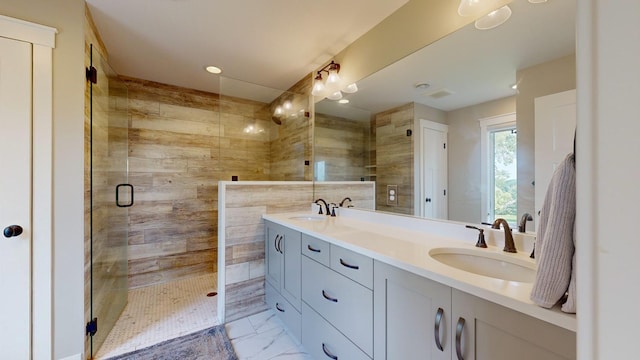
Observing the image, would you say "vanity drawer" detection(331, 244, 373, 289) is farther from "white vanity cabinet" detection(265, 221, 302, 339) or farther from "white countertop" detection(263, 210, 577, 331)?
"white vanity cabinet" detection(265, 221, 302, 339)

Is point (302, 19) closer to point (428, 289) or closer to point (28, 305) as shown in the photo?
point (428, 289)

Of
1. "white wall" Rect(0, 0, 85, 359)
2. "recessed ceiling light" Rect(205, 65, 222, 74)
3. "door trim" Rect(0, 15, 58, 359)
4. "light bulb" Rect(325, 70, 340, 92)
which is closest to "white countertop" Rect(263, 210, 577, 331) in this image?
"light bulb" Rect(325, 70, 340, 92)

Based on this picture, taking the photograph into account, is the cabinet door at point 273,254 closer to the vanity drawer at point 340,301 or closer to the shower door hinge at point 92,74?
the vanity drawer at point 340,301

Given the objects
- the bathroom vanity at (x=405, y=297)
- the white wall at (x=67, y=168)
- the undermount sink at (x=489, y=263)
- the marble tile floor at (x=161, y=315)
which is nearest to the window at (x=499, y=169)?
the bathroom vanity at (x=405, y=297)

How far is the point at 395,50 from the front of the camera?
5.94 feet

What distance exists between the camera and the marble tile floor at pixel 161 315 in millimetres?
1920

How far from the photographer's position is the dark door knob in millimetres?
1457

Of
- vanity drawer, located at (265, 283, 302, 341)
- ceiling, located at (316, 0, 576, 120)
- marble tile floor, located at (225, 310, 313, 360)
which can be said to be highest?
ceiling, located at (316, 0, 576, 120)

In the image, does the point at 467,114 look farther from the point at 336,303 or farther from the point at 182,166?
the point at 182,166

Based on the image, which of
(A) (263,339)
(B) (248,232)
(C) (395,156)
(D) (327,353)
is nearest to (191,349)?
(A) (263,339)

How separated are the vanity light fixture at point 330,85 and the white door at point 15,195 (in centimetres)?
207

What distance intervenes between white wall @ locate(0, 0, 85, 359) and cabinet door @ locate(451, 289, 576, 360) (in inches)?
86.7

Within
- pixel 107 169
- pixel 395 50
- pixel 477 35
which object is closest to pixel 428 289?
pixel 477 35

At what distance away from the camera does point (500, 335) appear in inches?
30.6
